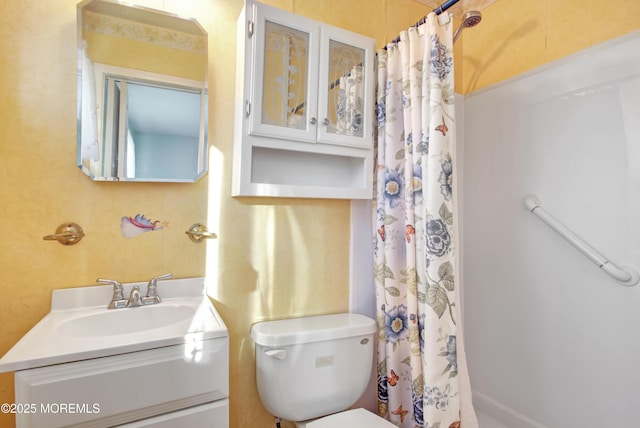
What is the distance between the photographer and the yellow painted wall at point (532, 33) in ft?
4.25

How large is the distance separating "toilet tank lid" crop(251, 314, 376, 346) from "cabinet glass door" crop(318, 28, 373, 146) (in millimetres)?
762

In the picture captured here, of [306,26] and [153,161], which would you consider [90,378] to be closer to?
[153,161]

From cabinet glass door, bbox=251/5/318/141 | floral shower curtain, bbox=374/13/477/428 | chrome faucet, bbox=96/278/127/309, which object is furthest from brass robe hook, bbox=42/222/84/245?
floral shower curtain, bbox=374/13/477/428

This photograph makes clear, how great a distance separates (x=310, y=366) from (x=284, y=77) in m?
1.12

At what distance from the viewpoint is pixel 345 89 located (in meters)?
1.37

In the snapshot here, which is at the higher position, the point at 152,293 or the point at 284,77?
the point at 284,77

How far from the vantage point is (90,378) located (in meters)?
0.76

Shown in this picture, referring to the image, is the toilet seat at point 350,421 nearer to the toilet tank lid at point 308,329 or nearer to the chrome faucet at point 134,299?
the toilet tank lid at point 308,329

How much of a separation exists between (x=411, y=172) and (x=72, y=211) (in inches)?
47.8

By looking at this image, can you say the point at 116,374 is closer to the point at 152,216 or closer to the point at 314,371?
Answer: the point at 152,216

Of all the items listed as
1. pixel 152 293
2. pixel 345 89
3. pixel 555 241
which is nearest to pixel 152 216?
pixel 152 293

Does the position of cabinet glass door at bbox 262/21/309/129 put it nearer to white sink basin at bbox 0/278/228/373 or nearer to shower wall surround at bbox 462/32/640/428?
white sink basin at bbox 0/278/228/373

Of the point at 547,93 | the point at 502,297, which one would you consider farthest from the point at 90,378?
the point at 547,93

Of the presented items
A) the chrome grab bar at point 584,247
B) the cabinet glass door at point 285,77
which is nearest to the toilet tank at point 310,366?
the cabinet glass door at point 285,77
